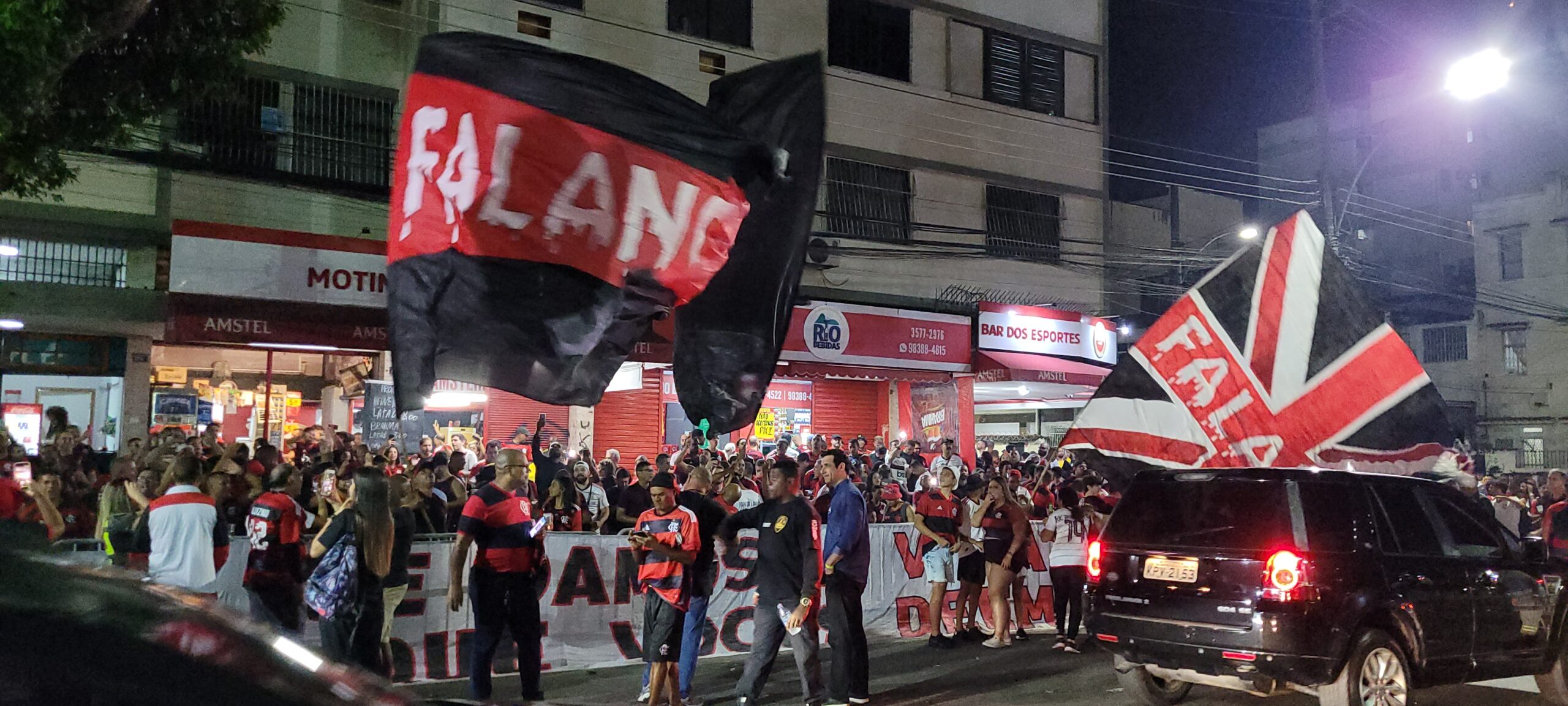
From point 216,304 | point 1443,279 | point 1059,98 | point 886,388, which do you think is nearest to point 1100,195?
point 1059,98

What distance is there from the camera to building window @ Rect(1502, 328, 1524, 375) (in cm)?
4134

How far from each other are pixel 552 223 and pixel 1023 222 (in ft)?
64.9

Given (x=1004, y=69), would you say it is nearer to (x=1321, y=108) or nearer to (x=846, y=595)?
(x=1321, y=108)

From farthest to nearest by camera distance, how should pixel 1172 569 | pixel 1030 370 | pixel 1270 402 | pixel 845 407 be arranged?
1. pixel 845 407
2. pixel 1030 370
3. pixel 1270 402
4. pixel 1172 569

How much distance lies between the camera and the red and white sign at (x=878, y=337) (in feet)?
65.5

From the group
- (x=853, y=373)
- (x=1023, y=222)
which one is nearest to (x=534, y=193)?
(x=853, y=373)

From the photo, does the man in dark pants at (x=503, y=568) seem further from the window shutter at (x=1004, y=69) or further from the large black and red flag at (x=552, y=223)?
the window shutter at (x=1004, y=69)

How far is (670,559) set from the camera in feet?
26.2

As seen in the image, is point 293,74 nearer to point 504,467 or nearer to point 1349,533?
point 504,467

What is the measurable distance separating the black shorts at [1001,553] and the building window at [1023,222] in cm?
1322

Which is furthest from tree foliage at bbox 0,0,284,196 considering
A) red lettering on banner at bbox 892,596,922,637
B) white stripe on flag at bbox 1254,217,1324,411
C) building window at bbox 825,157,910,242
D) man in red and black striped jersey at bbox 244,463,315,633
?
building window at bbox 825,157,910,242

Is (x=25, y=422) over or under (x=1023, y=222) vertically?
under

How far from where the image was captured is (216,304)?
15.7 m

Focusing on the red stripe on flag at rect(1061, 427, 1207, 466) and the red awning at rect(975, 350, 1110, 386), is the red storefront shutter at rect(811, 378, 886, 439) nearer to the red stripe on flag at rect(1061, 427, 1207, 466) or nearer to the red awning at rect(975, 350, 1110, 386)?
the red awning at rect(975, 350, 1110, 386)
